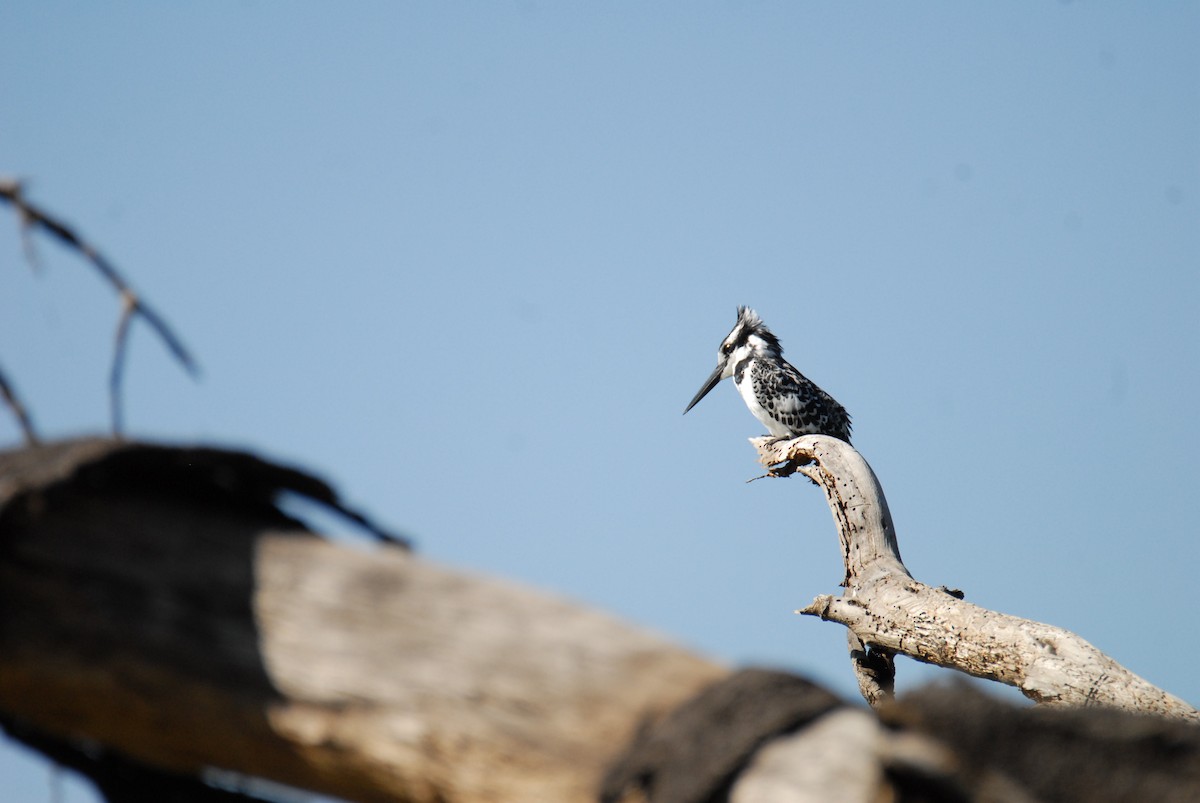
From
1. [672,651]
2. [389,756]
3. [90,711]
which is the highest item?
[672,651]

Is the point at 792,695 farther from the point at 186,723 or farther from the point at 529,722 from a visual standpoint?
the point at 186,723

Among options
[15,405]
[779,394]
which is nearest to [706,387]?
[779,394]

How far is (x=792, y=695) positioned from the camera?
51.0 inches

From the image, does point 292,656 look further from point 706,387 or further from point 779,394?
point 706,387

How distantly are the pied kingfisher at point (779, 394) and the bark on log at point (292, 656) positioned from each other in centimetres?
978

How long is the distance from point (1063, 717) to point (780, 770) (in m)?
0.40

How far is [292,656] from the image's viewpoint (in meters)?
1.42

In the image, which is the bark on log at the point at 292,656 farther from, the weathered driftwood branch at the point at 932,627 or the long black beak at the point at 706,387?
the long black beak at the point at 706,387

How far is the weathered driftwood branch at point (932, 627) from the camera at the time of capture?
4324 millimetres

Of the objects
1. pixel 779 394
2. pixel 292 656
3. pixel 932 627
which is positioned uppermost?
pixel 779 394

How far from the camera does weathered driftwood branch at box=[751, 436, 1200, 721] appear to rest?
4324 millimetres

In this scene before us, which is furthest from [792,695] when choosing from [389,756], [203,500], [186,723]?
[203,500]

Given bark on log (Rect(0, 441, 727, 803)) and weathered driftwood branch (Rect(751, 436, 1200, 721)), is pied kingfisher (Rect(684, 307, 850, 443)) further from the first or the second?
bark on log (Rect(0, 441, 727, 803))

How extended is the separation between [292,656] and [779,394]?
10512 millimetres
